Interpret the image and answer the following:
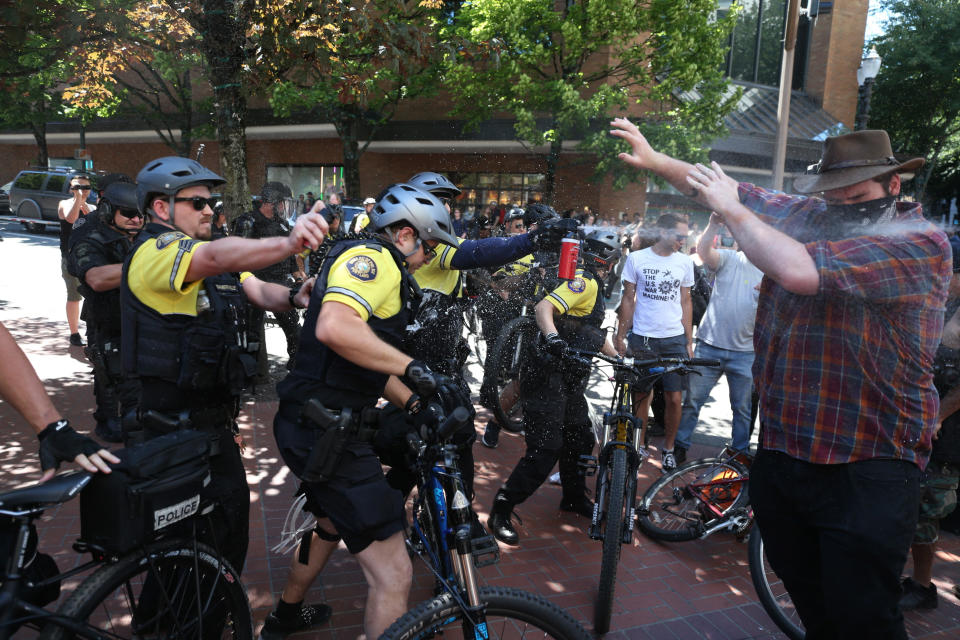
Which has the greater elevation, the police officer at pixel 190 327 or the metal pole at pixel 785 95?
the metal pole at pixel 785 95

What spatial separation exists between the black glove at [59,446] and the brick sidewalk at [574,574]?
158 centimetres

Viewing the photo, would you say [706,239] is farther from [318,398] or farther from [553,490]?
[318,398]

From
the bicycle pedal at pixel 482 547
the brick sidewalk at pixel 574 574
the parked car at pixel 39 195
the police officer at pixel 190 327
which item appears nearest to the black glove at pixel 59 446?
Result: the police officer at pixel 190 327

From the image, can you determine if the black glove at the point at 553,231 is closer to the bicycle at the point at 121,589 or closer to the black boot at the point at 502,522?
the black boot at the point at 502,522

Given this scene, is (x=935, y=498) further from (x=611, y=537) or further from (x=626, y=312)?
(x=626, y=312)

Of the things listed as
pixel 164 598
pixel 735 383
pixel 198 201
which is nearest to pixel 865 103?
pixel 735 383

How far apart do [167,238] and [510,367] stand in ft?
14.5

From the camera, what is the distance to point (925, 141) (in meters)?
26.2

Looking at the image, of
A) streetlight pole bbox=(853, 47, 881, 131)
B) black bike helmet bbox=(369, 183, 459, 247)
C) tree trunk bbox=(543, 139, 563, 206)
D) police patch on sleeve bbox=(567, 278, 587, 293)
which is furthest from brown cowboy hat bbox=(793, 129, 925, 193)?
tree trunk bbox=(543, 139, 563, 206)

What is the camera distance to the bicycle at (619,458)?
353cm

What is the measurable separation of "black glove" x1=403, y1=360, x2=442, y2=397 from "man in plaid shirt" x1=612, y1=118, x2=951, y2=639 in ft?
3.67

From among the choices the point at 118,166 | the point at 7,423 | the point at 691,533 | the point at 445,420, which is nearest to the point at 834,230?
the point at 445,420

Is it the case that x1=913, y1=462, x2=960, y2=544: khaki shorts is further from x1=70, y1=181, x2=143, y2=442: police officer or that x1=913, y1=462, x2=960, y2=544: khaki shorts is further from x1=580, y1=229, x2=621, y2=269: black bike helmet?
x1=70, y1=181, x2=143, y2=442: police officer

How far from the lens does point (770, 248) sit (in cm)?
207
